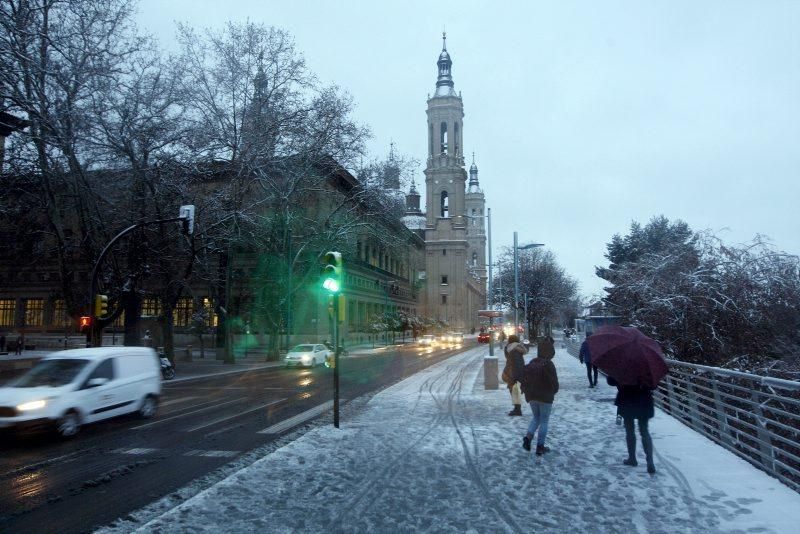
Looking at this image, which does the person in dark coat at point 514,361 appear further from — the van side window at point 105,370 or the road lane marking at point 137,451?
the van side window at point 105,370

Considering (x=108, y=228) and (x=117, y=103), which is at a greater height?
(x=117, y=103)

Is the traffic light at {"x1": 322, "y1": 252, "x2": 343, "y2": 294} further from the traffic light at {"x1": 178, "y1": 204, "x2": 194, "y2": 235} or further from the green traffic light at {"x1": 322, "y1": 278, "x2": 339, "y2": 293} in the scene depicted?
the traffic light at {"x1": 178, "y1": 204, "x2": 194, "y2": 235}

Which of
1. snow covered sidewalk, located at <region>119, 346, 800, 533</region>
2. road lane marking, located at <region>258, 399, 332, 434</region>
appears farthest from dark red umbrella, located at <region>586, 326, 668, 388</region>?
road lane marking, located at <region>258, 399, 332, 434</region>

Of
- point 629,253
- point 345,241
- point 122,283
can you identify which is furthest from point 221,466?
point 629,253

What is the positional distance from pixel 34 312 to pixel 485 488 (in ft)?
216

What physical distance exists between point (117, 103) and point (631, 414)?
25302 millimetres

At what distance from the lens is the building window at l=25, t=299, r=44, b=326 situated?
60.4 m

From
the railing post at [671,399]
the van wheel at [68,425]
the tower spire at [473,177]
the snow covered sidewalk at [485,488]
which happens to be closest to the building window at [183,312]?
the van wheel at [68,425]

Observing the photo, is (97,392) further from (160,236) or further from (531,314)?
(531,314)

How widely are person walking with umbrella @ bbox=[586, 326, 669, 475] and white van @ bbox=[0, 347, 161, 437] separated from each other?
369 inches

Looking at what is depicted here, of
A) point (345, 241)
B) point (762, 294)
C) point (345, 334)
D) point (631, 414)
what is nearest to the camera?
point (631, 414)

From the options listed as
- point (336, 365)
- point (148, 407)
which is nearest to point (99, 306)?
point (148, 407)

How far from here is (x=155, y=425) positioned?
1266 cm

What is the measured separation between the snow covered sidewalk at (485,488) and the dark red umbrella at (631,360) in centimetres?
126
